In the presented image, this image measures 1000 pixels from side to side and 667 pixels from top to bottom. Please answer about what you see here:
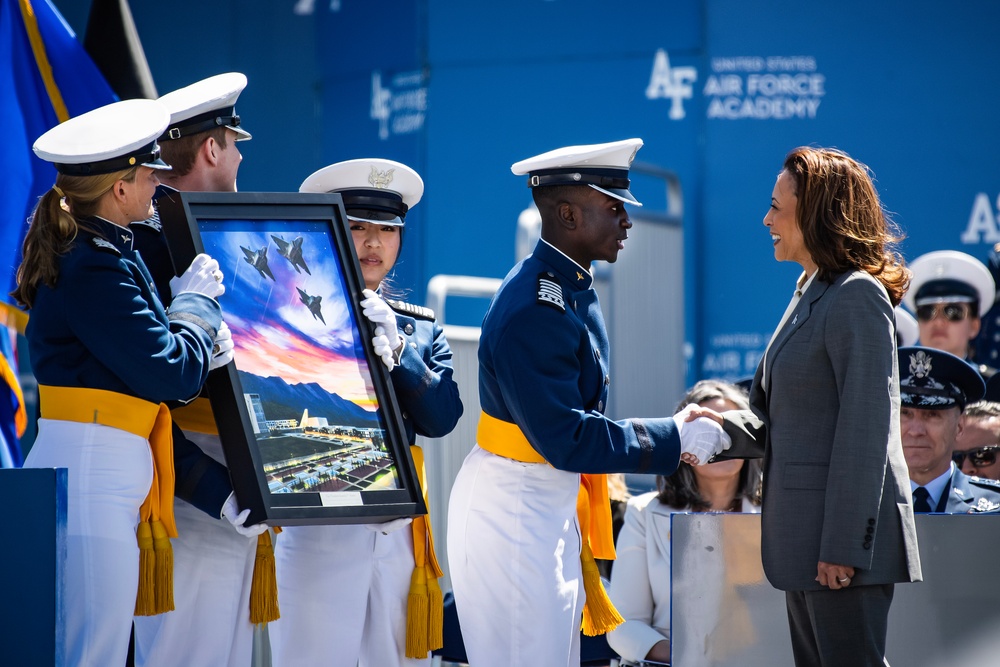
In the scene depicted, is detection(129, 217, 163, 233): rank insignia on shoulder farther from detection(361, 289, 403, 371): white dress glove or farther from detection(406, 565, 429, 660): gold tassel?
detection(406, 565, 429, 660): gold tassel

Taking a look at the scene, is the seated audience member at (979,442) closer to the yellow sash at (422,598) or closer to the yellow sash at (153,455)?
the yellow sash at (422,598)

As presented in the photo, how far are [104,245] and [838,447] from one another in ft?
5.26

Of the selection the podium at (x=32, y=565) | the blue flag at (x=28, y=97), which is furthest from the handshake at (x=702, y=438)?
the blue flag at (x=28, y=97)

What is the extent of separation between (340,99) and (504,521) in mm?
4572

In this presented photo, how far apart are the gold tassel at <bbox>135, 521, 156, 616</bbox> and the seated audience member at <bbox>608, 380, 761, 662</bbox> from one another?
1.67 meters

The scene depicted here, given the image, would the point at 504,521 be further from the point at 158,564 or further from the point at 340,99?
the point at 340,99

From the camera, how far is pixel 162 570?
2.83 m

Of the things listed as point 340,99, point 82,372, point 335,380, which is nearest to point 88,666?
point 82,372

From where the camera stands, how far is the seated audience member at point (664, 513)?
4.10 m

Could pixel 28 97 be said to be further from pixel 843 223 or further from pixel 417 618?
pixel 843 223

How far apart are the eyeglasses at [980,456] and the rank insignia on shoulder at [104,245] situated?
3225mm

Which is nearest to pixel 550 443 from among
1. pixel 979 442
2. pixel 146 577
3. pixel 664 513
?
pixel 146 577

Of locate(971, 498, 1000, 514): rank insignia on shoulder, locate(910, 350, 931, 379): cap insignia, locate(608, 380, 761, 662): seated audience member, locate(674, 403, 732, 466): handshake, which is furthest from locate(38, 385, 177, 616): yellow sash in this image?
locate(910, 350, 931, 379): cap insignia

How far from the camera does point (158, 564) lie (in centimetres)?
282
